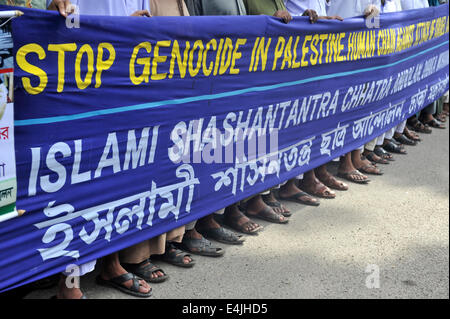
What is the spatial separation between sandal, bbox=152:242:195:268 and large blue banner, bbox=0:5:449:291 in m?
0.23

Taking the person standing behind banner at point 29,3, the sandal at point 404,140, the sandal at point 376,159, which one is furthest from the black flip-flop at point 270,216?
the sandal at point 404,140

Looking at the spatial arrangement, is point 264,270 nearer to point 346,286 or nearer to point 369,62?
point 346,286

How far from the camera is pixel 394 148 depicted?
6.28 metres

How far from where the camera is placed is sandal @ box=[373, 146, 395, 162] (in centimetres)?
602

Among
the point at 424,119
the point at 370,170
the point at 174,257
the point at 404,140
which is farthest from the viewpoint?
the point at 424,119

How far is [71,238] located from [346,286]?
5.12 feet

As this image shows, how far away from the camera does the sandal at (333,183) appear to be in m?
5.02

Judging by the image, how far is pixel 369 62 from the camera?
5.20 meters

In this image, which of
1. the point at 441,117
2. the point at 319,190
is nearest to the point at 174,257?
the point at 319,190

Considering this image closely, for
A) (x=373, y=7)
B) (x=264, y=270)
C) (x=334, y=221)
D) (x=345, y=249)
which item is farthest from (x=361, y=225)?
(x=373, y=7)

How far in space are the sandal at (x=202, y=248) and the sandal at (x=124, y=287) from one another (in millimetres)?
541

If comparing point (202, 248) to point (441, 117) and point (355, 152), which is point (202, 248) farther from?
point (441, 117)

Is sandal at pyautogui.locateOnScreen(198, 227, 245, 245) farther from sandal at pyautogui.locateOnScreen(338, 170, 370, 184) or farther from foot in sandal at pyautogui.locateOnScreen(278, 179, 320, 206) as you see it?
sandal at pyautogui.locateOnScreen(338, 170, 370, 184)

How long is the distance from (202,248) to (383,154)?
3.13 m
